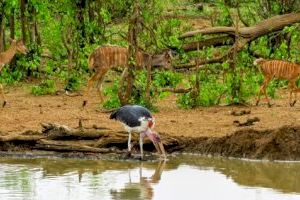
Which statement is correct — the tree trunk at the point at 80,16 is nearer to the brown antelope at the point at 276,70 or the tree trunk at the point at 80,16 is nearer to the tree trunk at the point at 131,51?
the tree trunk at the point at 131,51

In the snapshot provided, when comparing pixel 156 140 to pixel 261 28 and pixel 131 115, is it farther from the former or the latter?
pixel 261 28

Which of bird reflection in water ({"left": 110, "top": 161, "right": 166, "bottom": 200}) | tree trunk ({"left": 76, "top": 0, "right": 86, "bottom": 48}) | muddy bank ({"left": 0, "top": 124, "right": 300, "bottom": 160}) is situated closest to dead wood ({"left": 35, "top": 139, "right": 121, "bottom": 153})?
muddy bank ({"left": 0, "top": 124, "right": 300, "bottom": 160})

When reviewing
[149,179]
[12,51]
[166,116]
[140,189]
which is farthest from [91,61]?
[140,189]

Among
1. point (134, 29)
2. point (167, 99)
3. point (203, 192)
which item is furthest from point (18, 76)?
point (203, 192)

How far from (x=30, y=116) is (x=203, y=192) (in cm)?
536

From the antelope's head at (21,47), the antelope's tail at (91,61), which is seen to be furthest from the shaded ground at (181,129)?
the antelope's head at (21,47)

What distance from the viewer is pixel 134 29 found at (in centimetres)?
1389

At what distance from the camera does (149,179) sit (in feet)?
34.2

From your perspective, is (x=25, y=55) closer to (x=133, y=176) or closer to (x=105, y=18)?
(x=105, y=18)

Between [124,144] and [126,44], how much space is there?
649cm

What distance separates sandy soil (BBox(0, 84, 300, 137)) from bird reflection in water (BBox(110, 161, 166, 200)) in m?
2.01

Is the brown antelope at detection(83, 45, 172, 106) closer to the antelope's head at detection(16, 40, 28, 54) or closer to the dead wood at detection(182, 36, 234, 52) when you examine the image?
the dead wood at detection(182, 36, 234, 52)

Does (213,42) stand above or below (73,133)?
above

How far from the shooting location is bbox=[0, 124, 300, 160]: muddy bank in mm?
11492
